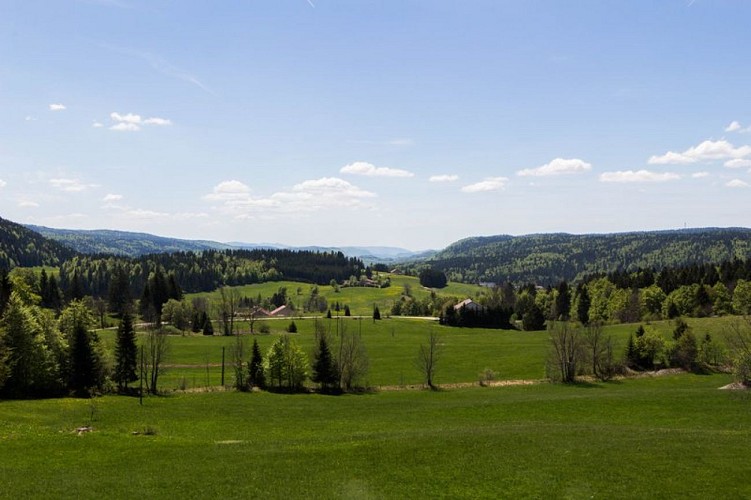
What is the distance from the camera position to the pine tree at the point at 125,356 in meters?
70.6

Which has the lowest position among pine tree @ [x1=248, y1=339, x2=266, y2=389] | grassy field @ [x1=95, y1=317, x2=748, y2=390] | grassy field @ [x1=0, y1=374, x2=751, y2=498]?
grassy field @ [x1=95, y1=317, x2=748, y2=390]

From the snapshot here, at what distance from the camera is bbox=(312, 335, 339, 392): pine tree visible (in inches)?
2948

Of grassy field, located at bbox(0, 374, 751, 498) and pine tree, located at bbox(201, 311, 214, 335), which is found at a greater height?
grassy field, located at bbox(0, 374, 751, 498)

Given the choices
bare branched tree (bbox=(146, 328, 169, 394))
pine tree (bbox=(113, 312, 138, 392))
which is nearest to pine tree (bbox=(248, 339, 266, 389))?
bare branched tree (bbox=(146, 328, 169, 394))

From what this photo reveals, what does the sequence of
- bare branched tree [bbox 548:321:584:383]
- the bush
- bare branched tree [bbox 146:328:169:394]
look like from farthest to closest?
1. the bush
2. bare branched tree [bbox 548:321:584:383]
3. bare branched tree [bbox 146:328:169:394]

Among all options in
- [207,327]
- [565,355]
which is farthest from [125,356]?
[207,327]

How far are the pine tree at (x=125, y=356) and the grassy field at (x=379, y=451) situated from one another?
42.4ft

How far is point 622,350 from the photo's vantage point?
92.3 meters

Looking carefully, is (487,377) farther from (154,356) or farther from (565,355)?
(154,356)

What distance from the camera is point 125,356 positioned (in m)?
71.2

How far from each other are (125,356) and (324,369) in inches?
1092

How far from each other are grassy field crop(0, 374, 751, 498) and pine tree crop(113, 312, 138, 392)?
1292 cm

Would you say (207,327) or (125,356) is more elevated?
(125,356)

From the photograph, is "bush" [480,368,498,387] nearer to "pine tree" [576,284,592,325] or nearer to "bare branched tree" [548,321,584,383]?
"bare branched tree" [548,321,584,383]
